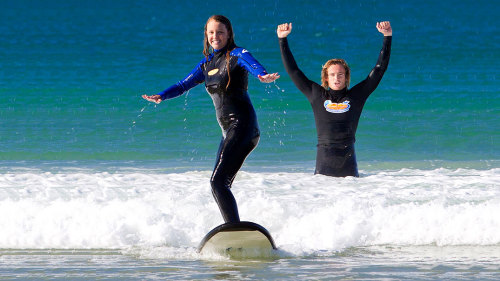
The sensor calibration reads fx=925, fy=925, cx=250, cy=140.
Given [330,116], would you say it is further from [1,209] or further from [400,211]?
[1,209]

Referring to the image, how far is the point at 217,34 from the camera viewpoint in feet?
22.9

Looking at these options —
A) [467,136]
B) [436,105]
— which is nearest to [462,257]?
[467,136]

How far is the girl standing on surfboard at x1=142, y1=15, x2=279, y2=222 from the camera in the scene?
6.82m

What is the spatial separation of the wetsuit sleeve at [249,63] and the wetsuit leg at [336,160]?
7.44 feet

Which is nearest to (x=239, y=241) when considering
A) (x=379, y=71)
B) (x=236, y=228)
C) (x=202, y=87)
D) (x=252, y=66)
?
(x=236, y=228)

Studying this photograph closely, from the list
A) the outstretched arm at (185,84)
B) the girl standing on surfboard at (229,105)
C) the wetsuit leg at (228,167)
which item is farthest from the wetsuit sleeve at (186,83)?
the wetsuit leg at (228,167)

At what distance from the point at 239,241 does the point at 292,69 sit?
237 cm

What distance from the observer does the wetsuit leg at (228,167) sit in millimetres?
6812

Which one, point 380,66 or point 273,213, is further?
point 380,66

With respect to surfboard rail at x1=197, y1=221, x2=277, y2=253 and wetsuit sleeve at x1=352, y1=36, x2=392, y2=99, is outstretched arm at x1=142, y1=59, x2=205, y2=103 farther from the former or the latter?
wetsuit sleeve at x1=352, y1=36, x2=392, y2=99

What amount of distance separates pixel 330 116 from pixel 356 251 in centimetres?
182

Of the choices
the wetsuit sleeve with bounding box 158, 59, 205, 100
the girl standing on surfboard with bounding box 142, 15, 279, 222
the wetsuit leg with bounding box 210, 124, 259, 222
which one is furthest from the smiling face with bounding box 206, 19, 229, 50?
the wetsuit leg with bounding box 210, 124, 259, 222

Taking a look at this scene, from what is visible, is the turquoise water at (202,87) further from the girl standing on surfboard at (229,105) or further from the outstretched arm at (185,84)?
the girl standing on surfboard at (229,105)

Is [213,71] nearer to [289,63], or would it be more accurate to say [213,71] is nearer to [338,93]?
[289,63]
